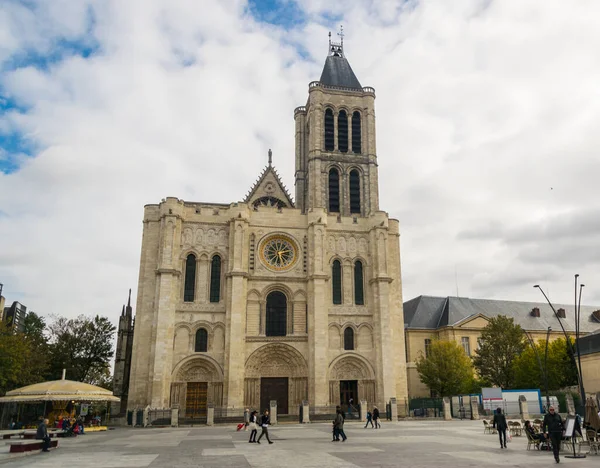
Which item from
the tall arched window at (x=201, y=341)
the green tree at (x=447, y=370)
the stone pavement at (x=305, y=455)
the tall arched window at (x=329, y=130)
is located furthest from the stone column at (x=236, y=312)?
the green tree at (x=447, y=370)

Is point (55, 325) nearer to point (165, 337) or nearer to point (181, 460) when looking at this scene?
point (165, 337)

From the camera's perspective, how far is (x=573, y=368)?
1681 inches

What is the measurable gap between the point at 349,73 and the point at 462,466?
44119 mm

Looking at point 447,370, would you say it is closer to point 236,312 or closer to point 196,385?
point 236,312

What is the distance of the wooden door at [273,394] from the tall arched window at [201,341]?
472cm

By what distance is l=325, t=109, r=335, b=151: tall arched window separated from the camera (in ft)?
151

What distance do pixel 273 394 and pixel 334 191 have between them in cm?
1777

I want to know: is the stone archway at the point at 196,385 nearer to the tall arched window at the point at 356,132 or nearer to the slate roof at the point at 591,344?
the tall arched window at the point at 356,132

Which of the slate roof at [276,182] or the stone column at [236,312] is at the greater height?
the slate roof at [276,182]

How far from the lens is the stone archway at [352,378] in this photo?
3756cm

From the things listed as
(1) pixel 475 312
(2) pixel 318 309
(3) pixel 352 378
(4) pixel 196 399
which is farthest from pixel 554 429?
(1) pixel 475 312

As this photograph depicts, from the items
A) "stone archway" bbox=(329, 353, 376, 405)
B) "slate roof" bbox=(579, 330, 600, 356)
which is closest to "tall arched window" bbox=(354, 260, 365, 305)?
"stone archway" bbox=(329, 353, 376, 405)

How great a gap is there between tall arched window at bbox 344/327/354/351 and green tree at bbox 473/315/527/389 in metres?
11.3

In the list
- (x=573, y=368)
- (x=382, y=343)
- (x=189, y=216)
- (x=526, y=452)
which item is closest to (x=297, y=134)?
(x=189, y=216)
